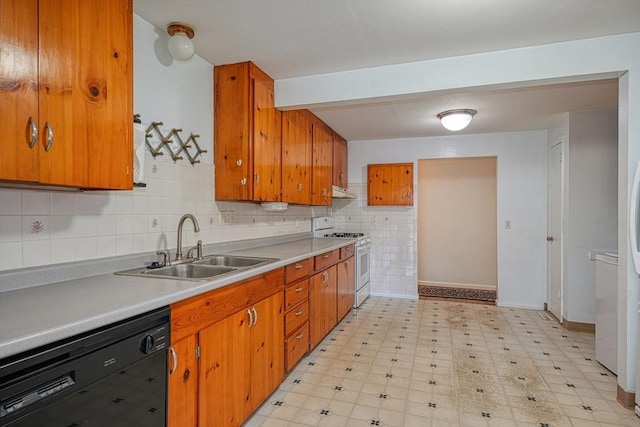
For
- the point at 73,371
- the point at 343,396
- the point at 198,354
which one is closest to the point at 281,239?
the point at 343,396

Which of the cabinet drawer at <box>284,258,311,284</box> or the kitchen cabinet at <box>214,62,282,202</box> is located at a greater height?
the kitchen cabinet at <box>214,62,282,202</box>

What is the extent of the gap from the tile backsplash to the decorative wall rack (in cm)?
5

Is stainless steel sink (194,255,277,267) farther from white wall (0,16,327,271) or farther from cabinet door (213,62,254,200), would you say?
cabinet door (213,62,254,200)

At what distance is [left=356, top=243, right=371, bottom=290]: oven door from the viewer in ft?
14.5

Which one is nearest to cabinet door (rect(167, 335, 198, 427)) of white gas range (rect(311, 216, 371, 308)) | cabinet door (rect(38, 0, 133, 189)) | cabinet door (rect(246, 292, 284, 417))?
cabinet door (rect(246, 292, 284, 417))

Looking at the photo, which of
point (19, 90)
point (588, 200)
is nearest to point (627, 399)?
point (588, 200)

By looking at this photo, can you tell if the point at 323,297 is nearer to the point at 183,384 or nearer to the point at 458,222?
the point at 183,384

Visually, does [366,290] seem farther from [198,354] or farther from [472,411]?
[198,354]

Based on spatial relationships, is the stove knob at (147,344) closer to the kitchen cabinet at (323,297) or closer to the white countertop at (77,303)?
the white countertop at (77,303)

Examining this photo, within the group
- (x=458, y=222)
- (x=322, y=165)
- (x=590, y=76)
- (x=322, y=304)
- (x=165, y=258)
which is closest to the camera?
(x=165, y=258)

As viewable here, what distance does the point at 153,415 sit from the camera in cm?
129

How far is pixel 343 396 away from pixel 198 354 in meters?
1.21

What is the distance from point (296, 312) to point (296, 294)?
0.14m

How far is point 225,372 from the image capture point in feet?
5.64
